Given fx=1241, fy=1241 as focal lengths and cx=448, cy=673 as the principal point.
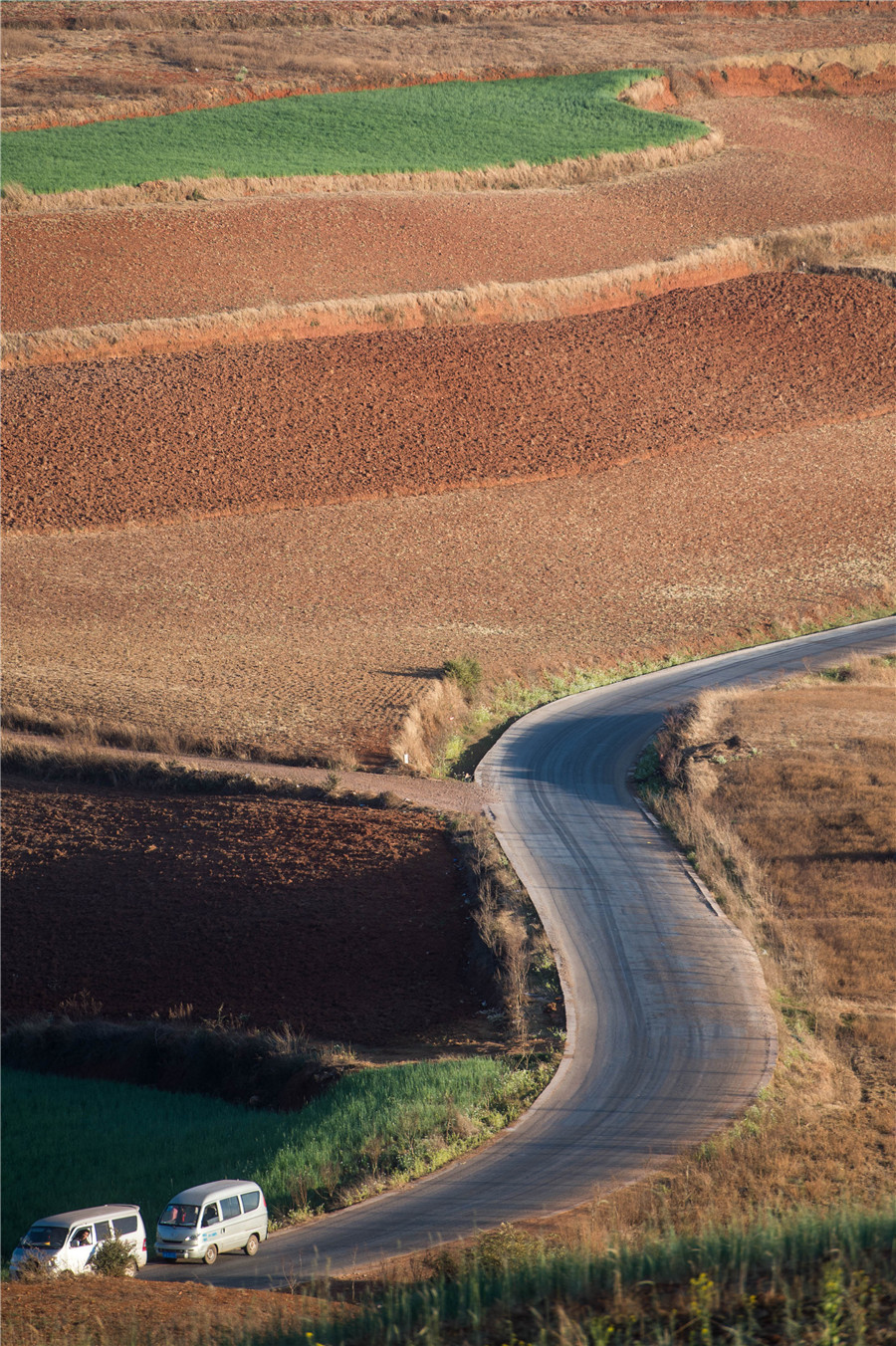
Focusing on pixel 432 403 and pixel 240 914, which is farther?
pixel 432 403

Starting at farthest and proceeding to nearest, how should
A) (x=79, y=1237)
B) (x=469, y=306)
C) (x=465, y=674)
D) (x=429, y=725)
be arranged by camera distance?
(x=469, y=306) → (x=465, y=674) → (x=429, y=725) → (x=79, y=1237)

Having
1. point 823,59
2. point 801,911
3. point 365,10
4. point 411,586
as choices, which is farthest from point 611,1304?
point 365,10

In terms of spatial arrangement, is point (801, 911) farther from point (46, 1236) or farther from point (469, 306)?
point (469, 306)

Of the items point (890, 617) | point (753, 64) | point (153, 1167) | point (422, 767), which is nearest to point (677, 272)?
point (890, 617)

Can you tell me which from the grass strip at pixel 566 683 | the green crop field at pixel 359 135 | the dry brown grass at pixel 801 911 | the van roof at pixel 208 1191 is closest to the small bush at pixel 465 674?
the grass strip at pixel 566 683

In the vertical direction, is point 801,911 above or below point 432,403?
below

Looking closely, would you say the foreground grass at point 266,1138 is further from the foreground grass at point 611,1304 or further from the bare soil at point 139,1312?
the foreground grass at point 611,1304
